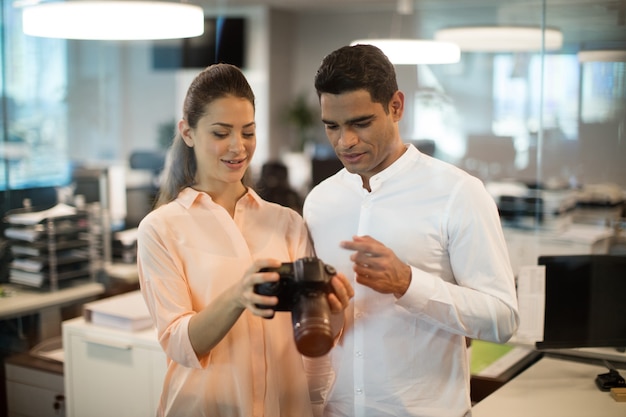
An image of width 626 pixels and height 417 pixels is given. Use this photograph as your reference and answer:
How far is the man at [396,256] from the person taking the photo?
1339 millimetres

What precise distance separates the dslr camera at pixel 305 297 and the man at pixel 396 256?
4.6 inches

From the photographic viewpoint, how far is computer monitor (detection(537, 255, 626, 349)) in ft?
6.79

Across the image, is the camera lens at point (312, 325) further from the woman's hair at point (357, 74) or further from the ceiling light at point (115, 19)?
the ceiling light at point (115, 19)

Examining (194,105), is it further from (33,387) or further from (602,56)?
(602,56)

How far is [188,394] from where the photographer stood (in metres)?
1.41

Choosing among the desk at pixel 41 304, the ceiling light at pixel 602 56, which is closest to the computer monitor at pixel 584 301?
the ceiling light at pixel 602 56

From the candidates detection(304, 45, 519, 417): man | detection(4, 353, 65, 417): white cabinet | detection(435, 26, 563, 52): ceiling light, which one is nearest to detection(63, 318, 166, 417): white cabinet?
detection(4, 353, 65, 417): white cabinet

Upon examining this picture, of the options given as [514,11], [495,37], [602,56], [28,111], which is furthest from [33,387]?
[514,11]

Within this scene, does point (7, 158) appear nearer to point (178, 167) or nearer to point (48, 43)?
point (48, 43)

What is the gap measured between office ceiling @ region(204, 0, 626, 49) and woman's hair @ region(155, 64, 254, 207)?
1.30 meters

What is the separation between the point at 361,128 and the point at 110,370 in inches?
46.2

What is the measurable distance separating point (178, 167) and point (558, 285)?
3.90 feet

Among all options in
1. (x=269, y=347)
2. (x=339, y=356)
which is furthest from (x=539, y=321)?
(x=269, y=347)

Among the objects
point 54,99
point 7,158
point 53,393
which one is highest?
point 54,99
